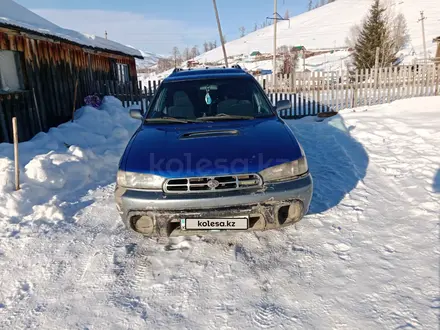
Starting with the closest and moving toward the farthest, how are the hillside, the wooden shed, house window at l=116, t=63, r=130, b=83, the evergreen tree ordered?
the wooden shed
house window at l=116, t=63, r=130, b=83
the evergreen tree
the hillside

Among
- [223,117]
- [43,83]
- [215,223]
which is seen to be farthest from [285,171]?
[43,83]

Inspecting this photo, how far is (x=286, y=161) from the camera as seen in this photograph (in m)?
2.77

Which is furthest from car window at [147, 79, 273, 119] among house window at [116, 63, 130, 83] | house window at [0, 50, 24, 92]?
house window at [116, 63, 130, 83]

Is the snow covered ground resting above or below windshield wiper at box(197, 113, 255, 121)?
Result: below

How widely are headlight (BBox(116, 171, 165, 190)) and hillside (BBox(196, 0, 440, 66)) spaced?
185 ft

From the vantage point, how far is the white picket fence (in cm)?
1136

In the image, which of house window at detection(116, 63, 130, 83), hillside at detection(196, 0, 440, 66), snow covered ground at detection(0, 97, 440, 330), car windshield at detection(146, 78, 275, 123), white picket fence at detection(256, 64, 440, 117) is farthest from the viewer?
hillside at detection(196, 0, 440, 66)

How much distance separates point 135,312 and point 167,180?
103cm

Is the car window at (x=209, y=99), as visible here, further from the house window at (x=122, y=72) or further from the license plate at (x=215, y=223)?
the house window at (x=122, y=72)

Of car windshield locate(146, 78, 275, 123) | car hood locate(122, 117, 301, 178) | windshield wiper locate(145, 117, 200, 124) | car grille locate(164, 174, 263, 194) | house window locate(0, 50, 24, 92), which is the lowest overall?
car grille locate(164, 174, 263, 194)

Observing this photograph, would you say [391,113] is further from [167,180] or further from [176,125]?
[167,180]

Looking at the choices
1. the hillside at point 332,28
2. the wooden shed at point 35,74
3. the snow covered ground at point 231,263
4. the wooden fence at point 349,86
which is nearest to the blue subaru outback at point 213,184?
the snow covered ground at point 231,263

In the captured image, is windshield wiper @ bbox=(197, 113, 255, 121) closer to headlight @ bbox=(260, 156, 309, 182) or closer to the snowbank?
headlight @ bbox=(260, 156, 309, 182)

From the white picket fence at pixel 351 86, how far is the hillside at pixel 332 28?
147ft
